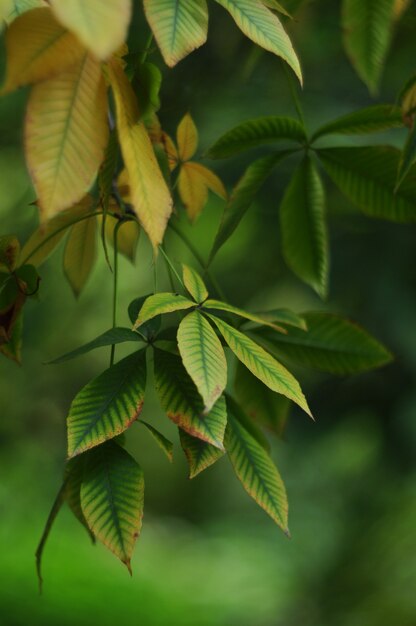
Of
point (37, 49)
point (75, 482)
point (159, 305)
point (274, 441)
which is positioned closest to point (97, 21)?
point (37, 49)

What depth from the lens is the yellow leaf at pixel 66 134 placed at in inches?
11.9

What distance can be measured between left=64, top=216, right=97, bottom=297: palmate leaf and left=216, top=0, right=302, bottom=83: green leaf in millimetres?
236

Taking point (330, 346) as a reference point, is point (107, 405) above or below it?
above

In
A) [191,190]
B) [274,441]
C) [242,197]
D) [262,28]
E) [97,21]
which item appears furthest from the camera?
[274,441]

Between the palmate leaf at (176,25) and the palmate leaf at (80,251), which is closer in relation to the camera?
the palmate leaf at (176,25)

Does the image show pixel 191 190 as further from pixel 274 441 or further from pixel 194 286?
pixel 274 441

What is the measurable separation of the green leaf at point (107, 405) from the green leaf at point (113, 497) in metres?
0.03

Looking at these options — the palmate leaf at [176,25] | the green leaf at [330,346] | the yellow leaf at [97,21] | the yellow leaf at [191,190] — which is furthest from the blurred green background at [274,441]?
the yellow leaf at [97,21]

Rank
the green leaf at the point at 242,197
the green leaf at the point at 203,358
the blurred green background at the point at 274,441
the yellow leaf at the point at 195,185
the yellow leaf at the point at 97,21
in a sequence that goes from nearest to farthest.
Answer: the yellow leaf at the point at 97,21
the green leaf at the point at 203,358
the green leaf at the point at 242,197
the yellow leaf at the point at 195,185
the blurred green background at the point at 274,441

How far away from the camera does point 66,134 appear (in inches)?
12.4

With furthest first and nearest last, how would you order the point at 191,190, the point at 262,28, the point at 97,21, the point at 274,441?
the point at 274,441 → the point at 191,190 → the point at 262,28 → the point at 97,21

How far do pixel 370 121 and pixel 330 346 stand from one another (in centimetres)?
15

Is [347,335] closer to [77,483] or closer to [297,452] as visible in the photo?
[77,483]

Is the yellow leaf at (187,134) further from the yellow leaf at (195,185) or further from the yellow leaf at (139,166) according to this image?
the yellow leaf at (139,166)
